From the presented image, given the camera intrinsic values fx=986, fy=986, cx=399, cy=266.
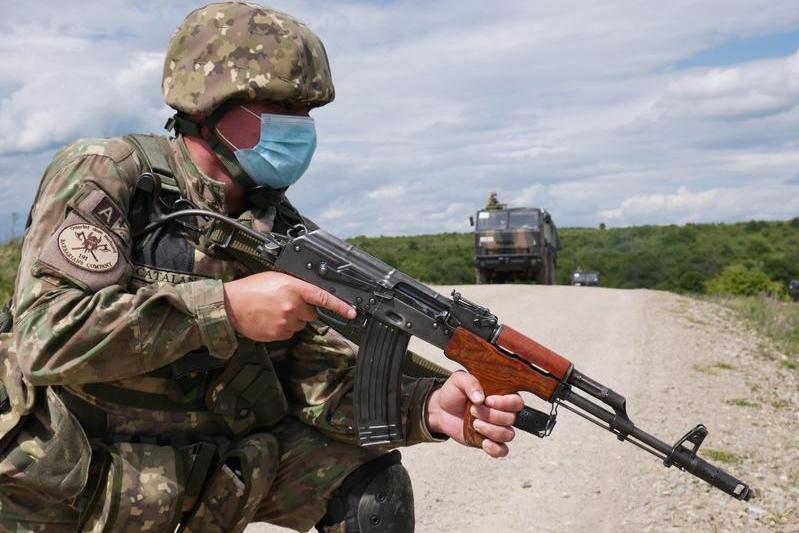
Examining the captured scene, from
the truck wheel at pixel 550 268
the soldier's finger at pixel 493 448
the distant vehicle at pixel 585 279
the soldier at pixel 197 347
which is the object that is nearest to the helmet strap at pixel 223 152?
the soldier at pixel 197 347

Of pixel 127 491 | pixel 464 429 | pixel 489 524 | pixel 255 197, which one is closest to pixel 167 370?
pixel 127 491

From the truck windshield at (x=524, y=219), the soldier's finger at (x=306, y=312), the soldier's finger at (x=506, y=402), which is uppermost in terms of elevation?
the truck windshield at (x=524, y=219)

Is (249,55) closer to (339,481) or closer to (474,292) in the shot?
(339,481)

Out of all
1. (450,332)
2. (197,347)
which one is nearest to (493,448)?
(450,332)

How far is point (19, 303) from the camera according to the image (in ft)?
8.01

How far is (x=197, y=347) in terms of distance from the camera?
248 centimetres

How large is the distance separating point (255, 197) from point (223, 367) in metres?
0.51

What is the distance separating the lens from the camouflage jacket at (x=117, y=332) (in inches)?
93.5

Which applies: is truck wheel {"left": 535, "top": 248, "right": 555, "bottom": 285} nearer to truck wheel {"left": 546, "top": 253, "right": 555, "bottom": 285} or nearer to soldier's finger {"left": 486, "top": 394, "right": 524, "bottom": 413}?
truck wheel {"left": 546, "top": 253, "right": 555, "bottom": 285}

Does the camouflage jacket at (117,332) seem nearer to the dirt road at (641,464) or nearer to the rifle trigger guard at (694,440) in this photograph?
the rifle trigger guard at (694,440)

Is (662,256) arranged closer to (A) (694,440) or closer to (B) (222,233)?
(A) (694,440)

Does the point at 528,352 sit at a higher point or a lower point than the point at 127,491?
higher

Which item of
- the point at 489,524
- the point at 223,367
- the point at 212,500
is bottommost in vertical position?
the point at 489,524

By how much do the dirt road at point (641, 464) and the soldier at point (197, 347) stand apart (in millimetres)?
1871
